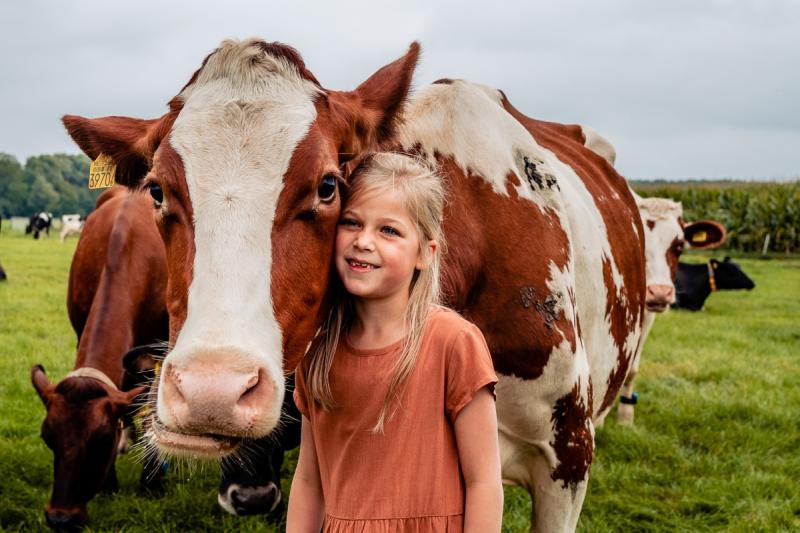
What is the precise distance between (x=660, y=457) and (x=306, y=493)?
171 inches

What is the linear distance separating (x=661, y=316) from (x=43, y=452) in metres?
10.7

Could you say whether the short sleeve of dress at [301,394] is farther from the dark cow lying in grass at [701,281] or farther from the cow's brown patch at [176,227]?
the dark cow lying in grass at [701,281]

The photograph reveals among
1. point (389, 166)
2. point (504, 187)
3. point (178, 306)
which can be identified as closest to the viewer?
point (178, 306)

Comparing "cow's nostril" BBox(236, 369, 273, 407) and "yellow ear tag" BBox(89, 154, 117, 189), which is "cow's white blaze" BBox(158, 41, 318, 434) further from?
"yellow ear tag" BBox(89, 154, 117, 189)

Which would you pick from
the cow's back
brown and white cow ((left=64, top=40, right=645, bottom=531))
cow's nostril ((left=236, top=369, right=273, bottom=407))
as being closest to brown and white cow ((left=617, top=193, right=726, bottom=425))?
the cow's back

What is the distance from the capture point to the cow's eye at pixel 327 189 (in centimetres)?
188

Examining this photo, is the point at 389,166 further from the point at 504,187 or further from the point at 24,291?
the point at 24,291

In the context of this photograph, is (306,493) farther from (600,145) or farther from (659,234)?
(659,234)

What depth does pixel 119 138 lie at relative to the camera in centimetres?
243

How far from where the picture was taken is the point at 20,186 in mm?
76062

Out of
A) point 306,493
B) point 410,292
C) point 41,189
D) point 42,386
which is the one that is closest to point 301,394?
point 306,493

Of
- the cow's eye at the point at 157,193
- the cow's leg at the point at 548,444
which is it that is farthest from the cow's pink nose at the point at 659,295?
the cow's eye at the point at 157,193

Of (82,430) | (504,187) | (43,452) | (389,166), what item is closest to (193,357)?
(389,166)

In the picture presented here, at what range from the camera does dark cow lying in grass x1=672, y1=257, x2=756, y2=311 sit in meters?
13.7
